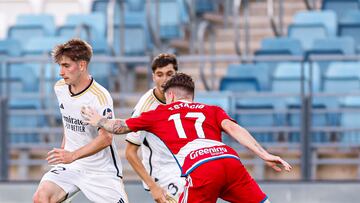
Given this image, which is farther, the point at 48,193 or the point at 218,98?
the point at 218,98

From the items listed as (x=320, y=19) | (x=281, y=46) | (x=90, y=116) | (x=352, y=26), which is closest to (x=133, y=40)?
(x=281, y=46)

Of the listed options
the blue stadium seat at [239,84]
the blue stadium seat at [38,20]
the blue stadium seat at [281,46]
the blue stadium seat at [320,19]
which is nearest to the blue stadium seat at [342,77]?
the blue stadium seat at [281,46]

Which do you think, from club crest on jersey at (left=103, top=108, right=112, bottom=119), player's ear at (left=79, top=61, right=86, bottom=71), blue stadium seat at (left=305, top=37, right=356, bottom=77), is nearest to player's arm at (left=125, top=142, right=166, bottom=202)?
club crest on jersey at (left=103, top=108, right=112, bottom=119)

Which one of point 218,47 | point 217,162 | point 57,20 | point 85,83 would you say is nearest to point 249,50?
point 218,47

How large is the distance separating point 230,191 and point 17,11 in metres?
11.7

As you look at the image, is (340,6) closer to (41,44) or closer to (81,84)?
(41,44)

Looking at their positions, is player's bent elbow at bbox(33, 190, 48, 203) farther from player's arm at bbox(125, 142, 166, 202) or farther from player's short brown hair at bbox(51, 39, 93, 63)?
player's short brown hair at bbox(51, 39, 93, 63)

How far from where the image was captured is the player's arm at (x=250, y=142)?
7773 mm

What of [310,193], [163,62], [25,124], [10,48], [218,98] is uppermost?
[163,62]

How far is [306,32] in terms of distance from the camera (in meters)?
15.7

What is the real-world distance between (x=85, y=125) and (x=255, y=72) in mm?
5573

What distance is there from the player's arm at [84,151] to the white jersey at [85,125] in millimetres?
189

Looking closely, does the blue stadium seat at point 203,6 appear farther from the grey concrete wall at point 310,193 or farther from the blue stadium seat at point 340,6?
the grey concrete wall at point 310,193

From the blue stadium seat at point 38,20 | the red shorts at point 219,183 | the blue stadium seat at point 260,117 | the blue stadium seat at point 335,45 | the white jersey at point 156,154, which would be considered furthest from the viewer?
the blue stadium seat at point 38,20
